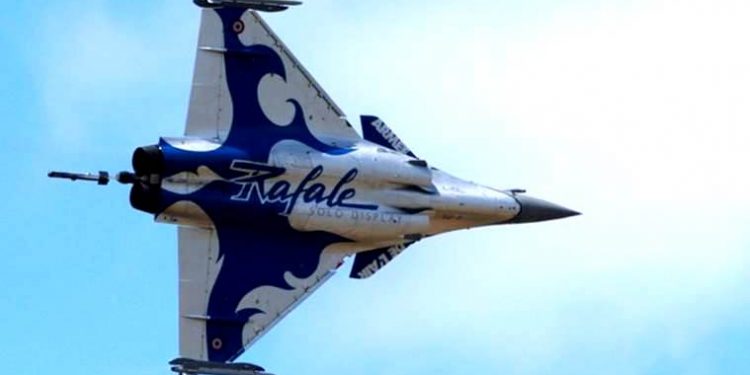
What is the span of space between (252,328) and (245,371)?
0.99 m

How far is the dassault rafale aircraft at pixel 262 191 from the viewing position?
61.2 m

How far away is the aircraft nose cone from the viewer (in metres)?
64.9

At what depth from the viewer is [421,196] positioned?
63.2 m

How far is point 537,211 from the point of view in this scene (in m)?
65.3

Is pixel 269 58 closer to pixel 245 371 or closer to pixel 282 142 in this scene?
pixel 282 142

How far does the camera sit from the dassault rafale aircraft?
2409 inches

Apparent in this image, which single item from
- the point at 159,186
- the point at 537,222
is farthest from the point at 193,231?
the point at 537,222

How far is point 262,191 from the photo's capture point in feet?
202

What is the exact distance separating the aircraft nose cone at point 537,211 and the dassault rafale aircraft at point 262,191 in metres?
1.09

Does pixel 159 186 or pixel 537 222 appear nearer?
pixel 159 186

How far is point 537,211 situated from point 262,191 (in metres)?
6.44

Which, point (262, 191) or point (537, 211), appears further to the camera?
point (537, 211)

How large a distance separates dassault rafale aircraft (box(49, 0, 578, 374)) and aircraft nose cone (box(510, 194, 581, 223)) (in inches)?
42.9

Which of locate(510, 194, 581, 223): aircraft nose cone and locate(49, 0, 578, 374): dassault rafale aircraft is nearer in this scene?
locate(49, 0, 578, 374): dassault rafale aircraft
